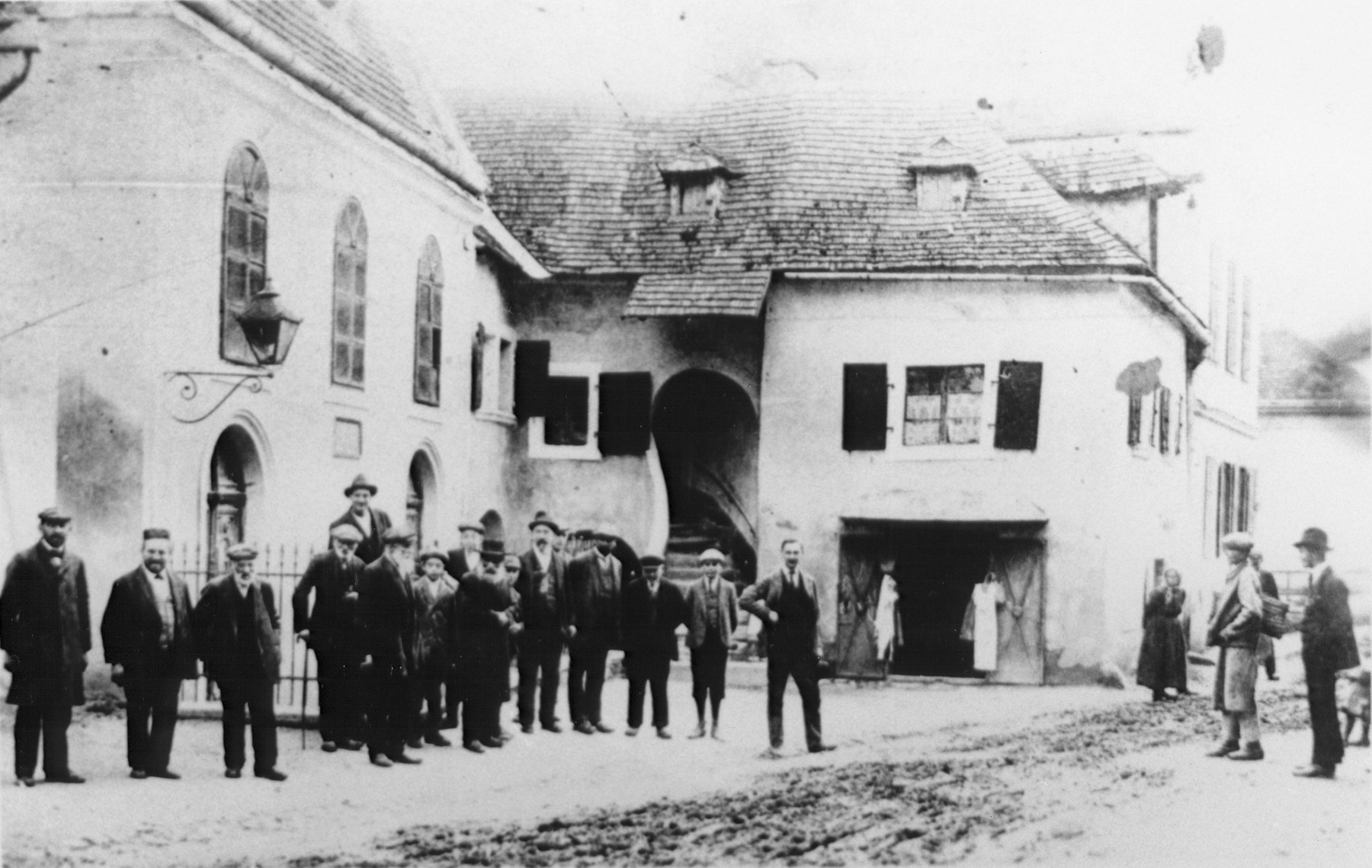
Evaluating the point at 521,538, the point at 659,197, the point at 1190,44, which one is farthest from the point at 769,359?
the point at 1190,44

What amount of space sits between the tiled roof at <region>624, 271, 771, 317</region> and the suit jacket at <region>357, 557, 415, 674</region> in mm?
2646

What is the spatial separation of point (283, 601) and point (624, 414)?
8.32 feet

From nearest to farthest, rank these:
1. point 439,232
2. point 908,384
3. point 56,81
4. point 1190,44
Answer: point 56,81 < point 1190,44 < point 439,232 < point 908,384

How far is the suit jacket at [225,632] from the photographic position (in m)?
6.73

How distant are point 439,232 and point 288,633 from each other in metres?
2.76

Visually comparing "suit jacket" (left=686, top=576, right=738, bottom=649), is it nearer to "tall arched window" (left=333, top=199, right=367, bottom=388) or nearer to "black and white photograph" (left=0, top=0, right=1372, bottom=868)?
"black and white photograph" (left=0, top=0, right=1372, bottom=868)

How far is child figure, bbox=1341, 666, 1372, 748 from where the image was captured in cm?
686

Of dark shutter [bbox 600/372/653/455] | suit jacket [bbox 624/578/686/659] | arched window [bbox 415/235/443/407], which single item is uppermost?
arched window [bbox 415/235/443/407]

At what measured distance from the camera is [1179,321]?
9266mm

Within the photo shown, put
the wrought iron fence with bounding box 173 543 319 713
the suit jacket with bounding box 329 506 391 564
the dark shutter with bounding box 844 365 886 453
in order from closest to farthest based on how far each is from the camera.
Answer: the wrought iron fence with bounding box 173 543 319 713, the suit jacket with bounding box 329 506 391 564, the dark shutter with bounding box 844 365 886 453

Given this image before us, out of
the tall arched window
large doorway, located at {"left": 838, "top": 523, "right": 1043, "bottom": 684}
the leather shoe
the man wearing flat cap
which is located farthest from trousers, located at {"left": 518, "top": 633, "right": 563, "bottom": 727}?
the leather shoe

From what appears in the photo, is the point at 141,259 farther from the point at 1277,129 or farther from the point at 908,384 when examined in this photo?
the point at 1277,129

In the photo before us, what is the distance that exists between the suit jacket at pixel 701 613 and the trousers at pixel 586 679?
21.3 inches

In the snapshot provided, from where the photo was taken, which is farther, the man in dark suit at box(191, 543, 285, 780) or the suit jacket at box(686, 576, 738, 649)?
the suit jacket at box(686, 576, 738, 649)
